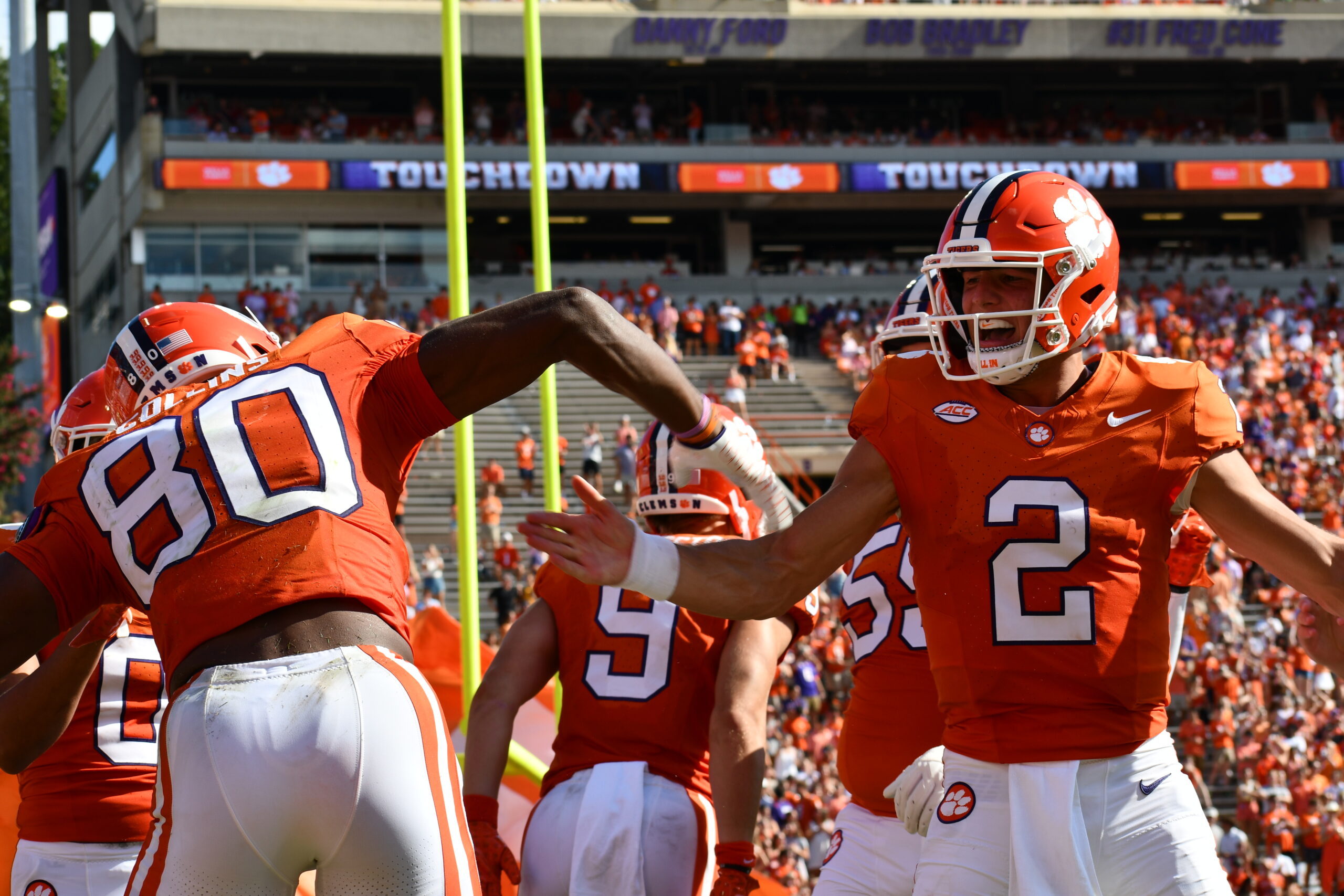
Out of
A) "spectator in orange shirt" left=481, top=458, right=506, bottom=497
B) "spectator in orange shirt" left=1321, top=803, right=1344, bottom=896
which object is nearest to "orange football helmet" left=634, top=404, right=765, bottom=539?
"spectator in orange shirt" left=1321, top=803, right=1344, bottom=896

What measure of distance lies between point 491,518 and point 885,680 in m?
15.5

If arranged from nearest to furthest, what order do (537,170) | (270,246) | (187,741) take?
(187,741) → (537,170) → (270,246)

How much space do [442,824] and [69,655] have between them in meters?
1.16

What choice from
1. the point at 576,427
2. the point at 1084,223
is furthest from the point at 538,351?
the point at 576,427

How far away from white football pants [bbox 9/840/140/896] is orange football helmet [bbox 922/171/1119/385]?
2.38m

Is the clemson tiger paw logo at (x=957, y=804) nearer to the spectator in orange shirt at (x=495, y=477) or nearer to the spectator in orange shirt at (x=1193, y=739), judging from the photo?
the spectator in orange shirt at (x=1193, y=739)

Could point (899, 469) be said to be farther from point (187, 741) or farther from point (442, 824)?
point (187, 741)

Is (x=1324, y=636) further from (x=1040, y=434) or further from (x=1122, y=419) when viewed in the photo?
(x=1040, y=434)

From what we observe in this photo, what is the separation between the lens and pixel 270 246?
29.9 meters

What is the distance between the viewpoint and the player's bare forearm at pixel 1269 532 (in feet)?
9.79

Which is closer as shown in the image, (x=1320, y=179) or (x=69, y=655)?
(x=69, y=655)

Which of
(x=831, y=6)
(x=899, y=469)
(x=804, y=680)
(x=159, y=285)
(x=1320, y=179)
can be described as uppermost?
(x=831, y=6)

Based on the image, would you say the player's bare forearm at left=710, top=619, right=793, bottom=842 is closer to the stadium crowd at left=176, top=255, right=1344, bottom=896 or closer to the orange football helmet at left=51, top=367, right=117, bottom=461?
the orange football helmet at left=51, top=367, right=117, bottom=461

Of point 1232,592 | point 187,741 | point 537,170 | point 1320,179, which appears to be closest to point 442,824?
point 187,741
